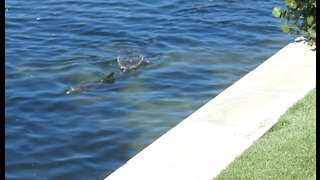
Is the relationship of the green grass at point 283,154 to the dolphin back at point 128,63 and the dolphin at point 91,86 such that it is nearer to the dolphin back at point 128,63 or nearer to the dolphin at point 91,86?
the dolphin at point 91,86

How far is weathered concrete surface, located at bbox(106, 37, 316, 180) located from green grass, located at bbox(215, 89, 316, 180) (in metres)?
0.18

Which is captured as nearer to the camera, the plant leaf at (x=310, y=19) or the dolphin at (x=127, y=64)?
the plant leaf at (x=310, y=19)

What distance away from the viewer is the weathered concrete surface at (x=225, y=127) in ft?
23.6

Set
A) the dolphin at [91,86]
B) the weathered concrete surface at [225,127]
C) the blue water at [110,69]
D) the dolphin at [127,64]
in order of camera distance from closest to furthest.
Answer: the weathered concrete surface at [225,127] → the blue water at [110,69] → the dolphin at [91,86] → the dolphin at [127,64]

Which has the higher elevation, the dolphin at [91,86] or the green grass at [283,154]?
the green grass at [283,154]

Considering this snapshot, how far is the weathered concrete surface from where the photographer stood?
23.6ft

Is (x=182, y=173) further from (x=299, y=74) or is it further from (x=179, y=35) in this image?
(x=179, y=35)

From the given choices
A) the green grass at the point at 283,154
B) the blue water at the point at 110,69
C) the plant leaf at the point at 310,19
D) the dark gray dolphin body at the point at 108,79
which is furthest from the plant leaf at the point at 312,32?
the dark gray dolphin body at the point at 108,79

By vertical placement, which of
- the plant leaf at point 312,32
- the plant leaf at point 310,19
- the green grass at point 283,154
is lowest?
the green grass at point 283,154

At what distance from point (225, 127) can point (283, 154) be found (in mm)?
1226

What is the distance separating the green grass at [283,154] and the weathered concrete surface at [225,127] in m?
0.18

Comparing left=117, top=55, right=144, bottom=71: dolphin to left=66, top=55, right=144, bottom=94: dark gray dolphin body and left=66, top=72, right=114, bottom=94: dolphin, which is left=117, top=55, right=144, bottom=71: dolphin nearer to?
left=66, top=55, right=144, bottom=94: dark gray dolphin body

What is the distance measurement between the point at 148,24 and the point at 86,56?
2624 millimetres

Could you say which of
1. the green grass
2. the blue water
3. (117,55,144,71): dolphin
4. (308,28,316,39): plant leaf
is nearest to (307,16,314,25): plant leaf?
(308,28,316,39): plant leaf
